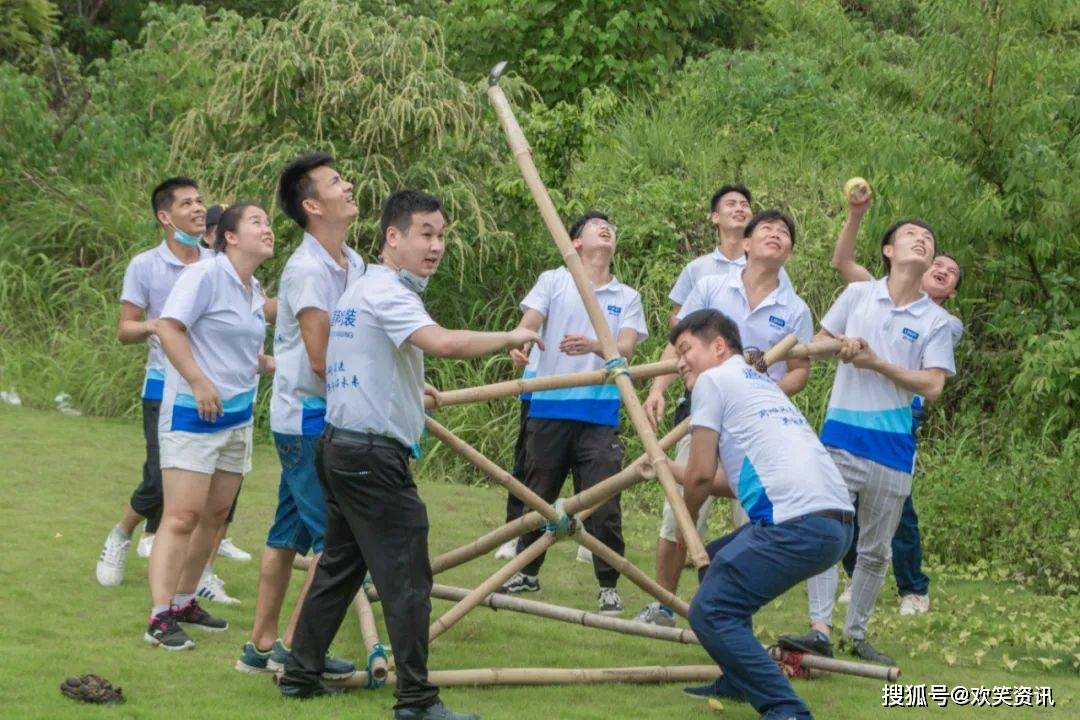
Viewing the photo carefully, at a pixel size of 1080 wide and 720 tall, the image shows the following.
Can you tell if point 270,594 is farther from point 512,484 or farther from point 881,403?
point 881,403

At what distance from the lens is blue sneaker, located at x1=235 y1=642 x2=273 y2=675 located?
6613 mm

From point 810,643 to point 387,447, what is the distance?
2226 mm

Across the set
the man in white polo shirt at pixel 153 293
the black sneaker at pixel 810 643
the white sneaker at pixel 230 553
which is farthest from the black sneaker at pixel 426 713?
the white sneaker at pixel 230 553

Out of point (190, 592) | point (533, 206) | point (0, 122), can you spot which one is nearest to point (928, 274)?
point (190, 592)

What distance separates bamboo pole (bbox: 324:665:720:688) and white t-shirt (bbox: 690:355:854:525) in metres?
0.93

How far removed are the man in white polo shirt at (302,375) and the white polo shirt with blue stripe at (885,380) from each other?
243 cm

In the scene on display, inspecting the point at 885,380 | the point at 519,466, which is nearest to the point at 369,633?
the point at 519,466

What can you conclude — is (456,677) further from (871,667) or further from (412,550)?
(871,667)

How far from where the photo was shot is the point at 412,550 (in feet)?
19.7

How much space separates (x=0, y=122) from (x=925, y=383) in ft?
40.2

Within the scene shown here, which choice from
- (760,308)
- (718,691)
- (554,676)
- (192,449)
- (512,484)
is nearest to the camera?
(718,691)

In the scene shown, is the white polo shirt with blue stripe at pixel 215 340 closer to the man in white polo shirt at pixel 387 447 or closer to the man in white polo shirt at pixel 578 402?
the man in white polo shirt at pixel 387 447

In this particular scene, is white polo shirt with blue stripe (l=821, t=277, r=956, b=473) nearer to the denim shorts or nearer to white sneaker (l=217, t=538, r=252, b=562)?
the denim shorts

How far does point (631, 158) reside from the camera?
1474cm
